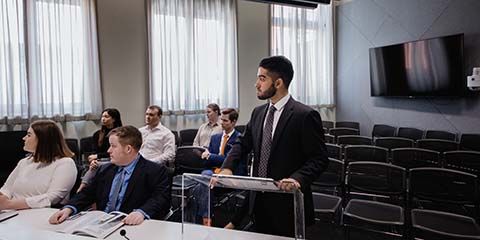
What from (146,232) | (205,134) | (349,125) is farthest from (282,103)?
(349,125)

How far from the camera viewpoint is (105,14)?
232 inches

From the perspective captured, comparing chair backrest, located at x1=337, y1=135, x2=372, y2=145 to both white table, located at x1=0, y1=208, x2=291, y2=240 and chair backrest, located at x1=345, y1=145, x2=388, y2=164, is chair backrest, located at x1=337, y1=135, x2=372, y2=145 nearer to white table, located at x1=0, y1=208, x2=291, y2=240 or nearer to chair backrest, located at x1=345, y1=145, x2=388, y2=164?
chair backrest, located at x1=345, y1=145, x2=388, y2=164

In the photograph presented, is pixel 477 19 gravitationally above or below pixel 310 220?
above

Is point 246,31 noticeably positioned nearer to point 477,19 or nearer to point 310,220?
point 477,19

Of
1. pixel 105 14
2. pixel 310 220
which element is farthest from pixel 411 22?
pixel 310 220

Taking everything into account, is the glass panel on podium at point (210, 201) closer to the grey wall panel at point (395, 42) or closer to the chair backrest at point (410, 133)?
the chair backrest at point (410, 133)

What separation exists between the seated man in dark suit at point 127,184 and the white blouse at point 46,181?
205 mm

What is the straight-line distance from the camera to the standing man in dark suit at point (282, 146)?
74.7 inches

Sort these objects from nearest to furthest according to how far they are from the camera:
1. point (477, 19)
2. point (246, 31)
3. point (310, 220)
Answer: point (310, 220) → point (477, 19) → point (246, 31)

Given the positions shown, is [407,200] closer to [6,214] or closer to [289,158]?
[289,158]

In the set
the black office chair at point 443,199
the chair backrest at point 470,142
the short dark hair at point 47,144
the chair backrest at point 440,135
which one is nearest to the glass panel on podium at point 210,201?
the short dark hair at point 47,144

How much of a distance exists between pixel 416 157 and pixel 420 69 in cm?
301

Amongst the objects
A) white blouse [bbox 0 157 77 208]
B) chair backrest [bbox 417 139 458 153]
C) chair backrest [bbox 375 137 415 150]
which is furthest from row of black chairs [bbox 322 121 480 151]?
white blouse [bbox 0 157 77 208]

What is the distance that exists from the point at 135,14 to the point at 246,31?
7.49 feet
